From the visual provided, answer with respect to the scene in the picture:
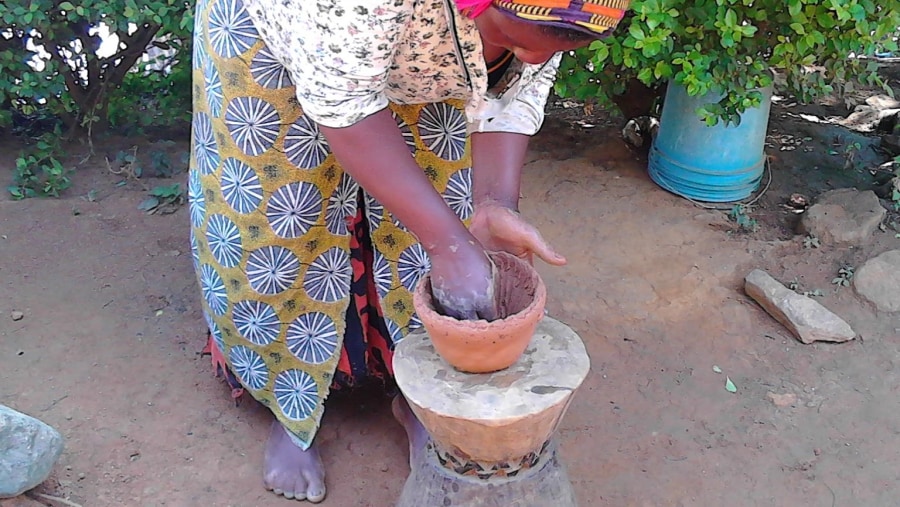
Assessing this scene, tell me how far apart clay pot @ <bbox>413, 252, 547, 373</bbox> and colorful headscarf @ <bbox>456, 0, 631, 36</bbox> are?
0.49 meters

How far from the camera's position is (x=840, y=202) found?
10.8 ft

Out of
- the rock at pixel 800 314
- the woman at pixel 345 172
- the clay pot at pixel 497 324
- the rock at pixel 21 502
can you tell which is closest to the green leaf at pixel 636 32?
the rock at pixel 800 314

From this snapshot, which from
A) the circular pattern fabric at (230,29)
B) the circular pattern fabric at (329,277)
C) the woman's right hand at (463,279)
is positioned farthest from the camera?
the circular pattern fabric at (329,277)

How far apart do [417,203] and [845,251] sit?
226cm

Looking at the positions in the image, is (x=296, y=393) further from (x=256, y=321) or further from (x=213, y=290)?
(x=213, y=290)

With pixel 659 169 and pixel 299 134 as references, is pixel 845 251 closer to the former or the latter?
pixel 659 169

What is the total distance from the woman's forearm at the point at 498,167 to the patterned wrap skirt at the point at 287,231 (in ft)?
0.54

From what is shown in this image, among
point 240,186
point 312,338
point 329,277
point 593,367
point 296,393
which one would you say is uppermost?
point 240,186

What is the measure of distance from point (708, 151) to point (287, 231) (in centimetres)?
206

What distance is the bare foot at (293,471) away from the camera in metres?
2.17

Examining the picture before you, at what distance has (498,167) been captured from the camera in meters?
1.86

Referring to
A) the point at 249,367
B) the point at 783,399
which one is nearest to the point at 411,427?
the point at 249,367

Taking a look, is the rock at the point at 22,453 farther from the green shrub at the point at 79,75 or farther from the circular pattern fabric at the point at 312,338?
the green shrub at the point at 79,75

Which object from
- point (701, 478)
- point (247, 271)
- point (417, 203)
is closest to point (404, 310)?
point (247, 271)
